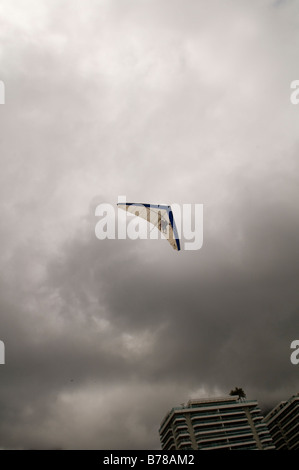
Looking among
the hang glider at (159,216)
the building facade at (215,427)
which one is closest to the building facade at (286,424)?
the building facade at (215,427)

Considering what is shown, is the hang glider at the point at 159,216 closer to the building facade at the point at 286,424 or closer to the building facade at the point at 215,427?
the building facade at the point at 215,427

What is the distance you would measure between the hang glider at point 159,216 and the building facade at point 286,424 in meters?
93.1

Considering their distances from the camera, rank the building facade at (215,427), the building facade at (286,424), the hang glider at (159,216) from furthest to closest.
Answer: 1. the building facade at (286,424)
2. the building facade at (215,427)
3. the hang glider at (159,216)

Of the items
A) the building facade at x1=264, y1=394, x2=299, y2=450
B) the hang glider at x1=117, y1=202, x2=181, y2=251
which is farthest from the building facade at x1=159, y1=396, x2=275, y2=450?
the hang glider at x1=117, y1=202, x2=181, y2=251

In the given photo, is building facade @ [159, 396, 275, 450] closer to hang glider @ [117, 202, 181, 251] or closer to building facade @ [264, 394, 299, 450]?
building facade @ [264, 394, 299, 450]

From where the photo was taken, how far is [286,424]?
9362 centimetres

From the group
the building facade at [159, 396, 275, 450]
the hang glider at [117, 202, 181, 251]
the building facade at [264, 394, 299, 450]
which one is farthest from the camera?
the building facade at [264, 394, 299, 450]

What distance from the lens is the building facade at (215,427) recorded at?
6975cm

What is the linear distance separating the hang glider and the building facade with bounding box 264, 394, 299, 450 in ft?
306

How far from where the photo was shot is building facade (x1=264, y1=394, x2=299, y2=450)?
90.9m
